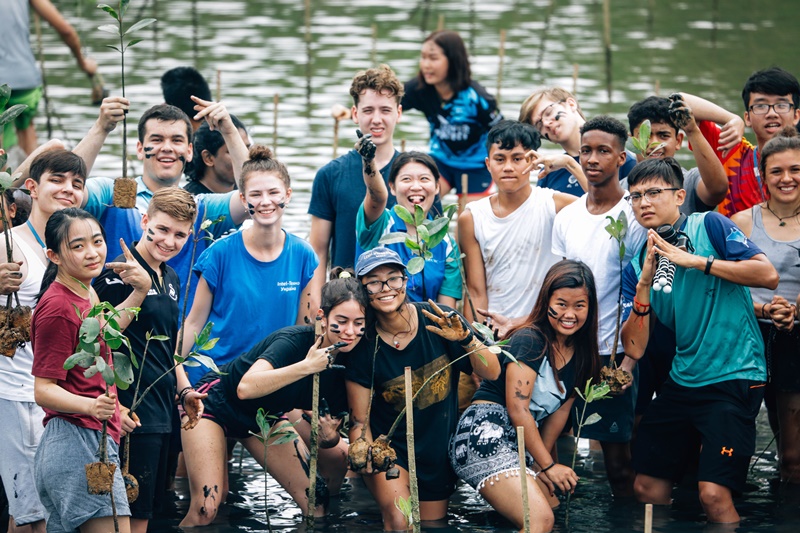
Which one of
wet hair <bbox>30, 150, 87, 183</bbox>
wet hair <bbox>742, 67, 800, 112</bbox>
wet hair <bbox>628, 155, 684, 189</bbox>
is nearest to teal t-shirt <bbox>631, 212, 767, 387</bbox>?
wet hair <bbox>628, 155, 684, 189</bbox>

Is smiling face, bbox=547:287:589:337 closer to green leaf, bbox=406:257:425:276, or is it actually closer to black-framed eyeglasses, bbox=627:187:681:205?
black-framed eyeglasses, bbox=627:187:681:205

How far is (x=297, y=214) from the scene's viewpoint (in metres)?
11.2

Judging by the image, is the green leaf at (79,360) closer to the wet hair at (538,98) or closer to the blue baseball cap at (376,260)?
the blue baseball cap at (376,260)

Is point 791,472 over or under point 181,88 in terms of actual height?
under

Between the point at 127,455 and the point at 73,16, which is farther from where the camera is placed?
the point at 73,16

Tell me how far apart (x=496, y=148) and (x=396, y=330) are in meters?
1.28

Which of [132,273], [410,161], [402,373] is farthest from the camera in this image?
[410,161]

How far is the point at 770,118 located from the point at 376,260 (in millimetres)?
2493

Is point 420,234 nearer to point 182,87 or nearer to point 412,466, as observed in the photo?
point 412,466

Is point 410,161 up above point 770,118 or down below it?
below

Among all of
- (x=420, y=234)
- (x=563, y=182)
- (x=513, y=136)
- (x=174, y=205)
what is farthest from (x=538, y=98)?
(x=174, y=205)

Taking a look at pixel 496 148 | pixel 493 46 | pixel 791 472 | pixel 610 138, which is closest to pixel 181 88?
pixel 496 148

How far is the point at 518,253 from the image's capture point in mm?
6617

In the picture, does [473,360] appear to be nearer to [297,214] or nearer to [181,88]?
[181,88]
